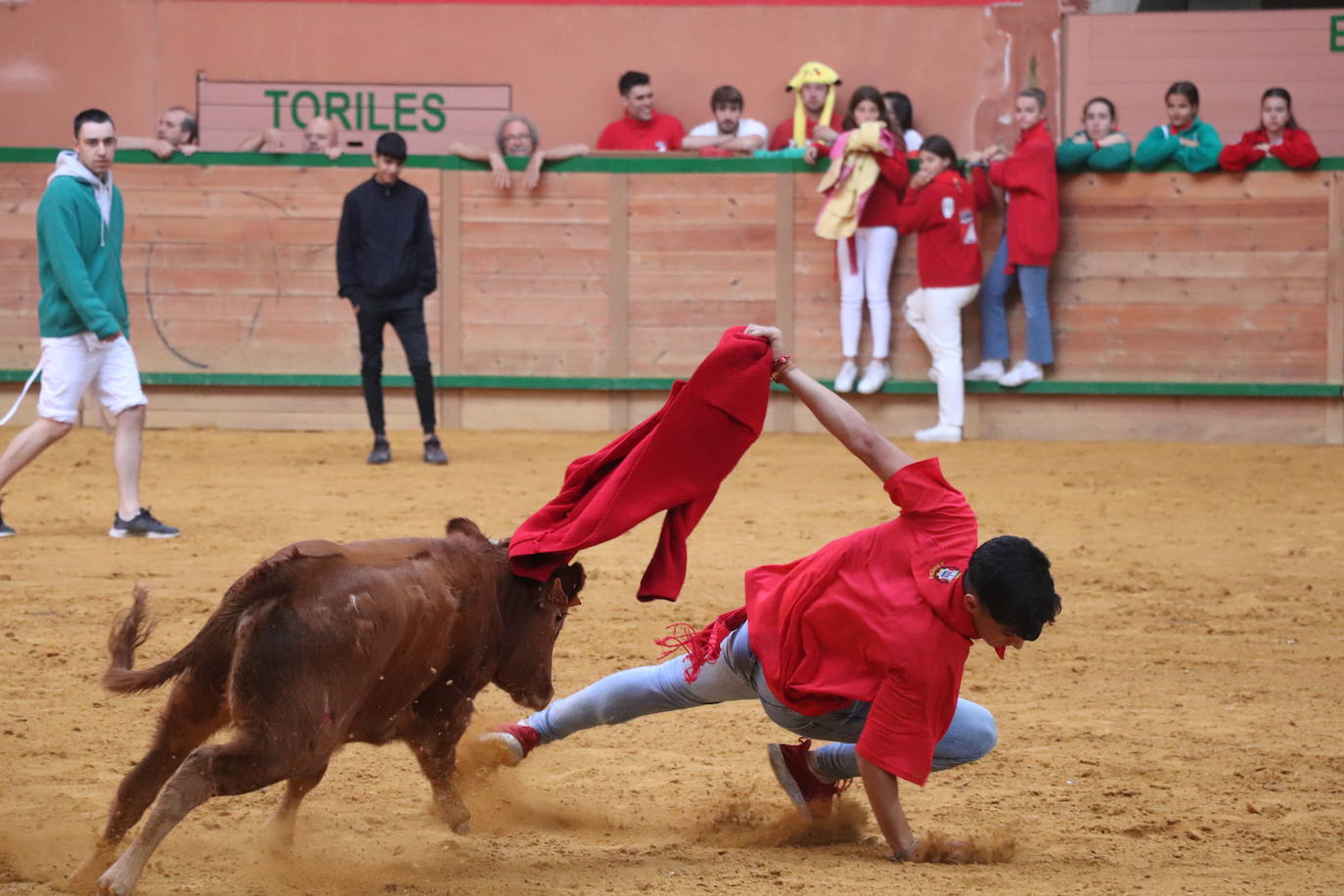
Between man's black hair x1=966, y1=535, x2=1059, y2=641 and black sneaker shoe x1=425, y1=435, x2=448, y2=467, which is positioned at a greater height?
man's black hair x1=966, y1=535, x2=1059, y2=641

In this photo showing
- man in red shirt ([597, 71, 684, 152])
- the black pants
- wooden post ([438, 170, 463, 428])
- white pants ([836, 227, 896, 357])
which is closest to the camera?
the black pants

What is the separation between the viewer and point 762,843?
3926 millimetres

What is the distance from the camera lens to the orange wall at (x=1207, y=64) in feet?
44.2

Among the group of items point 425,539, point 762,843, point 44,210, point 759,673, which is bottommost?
point 762,843

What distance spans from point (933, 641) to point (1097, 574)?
3.90m

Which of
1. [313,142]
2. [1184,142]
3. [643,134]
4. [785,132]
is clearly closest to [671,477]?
[1184,142]

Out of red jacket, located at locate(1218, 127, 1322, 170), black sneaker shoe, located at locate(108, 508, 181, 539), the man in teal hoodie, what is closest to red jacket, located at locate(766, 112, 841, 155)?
red jacket, located at locate(1218, 127, 1322, 170)

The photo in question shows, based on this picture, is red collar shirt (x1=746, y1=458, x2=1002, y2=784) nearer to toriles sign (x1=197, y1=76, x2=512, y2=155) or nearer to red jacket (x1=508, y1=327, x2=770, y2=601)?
red jacket (x1=508, y1=327, x2=770, y2=601)

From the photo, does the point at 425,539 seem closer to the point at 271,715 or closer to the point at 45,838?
the point at 271,715

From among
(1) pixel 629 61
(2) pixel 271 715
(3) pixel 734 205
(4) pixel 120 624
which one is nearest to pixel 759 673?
(2) pixel 271 715

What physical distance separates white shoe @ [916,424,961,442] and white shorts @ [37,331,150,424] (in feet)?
19.1

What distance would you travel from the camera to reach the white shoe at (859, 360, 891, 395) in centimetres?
1173

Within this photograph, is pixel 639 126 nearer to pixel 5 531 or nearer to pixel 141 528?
pixel 141 528

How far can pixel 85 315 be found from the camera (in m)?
7.21
